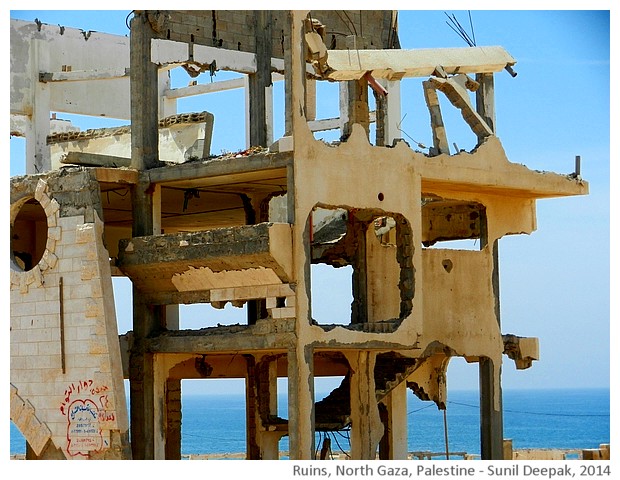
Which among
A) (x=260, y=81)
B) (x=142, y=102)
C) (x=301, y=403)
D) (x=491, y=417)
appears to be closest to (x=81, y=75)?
(x=260, y=81)

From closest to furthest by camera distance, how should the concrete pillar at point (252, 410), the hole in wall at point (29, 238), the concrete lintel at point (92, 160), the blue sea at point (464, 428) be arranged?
the concrete lintel at point (92, 160) < the hole in wall at point (29, 238) < the concrete pillar at point (252, 410) < the blue sea at point (464, 428)

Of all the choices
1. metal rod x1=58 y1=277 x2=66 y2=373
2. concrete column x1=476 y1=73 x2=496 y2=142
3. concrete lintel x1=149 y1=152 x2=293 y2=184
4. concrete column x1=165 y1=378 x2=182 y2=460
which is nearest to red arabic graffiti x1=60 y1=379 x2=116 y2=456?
metal rod x1=58 y1=277 x2=66 y2=373

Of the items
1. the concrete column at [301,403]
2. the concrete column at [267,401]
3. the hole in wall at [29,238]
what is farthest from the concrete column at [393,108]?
the concrete column at [301,403]

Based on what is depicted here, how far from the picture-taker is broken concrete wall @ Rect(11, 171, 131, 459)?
102 feet

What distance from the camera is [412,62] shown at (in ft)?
108

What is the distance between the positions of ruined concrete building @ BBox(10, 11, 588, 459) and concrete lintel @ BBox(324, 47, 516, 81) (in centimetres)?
5

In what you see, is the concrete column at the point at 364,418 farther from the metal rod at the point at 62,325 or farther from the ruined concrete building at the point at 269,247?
the metal rod at the point at 62,325

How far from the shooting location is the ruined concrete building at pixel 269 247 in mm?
30250

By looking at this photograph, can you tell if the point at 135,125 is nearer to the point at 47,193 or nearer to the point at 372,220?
the point at 47,193

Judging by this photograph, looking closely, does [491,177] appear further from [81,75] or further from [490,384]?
[81,75]

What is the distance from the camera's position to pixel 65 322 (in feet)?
104

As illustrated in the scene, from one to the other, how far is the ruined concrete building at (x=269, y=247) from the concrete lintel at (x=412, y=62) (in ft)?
0.15

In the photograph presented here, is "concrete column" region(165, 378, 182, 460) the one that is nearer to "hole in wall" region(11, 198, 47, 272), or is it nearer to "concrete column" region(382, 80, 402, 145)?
"hole in wall" region(11, 198, 47, 272)

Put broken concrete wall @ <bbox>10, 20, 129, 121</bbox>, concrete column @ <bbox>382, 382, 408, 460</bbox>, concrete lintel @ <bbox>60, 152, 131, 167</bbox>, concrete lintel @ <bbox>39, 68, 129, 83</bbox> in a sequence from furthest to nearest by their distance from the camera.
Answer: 1. broken concrete wall @ <bbox>10, 20, 129, 121</bbox>
2. concrete lintel @ <bbox>39, 68, 129, 83</bbox>
3. concrete column @ <bbox>382, 382, 408, 460</bbox>
4. concrete lintel @ <bbox>60, 152, 131, 167</bbox>
